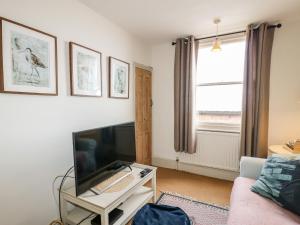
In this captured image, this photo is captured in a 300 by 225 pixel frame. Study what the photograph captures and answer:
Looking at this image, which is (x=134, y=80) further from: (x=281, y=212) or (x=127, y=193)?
(x=281, y=212)

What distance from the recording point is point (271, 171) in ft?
5.36

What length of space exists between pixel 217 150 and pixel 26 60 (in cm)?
286

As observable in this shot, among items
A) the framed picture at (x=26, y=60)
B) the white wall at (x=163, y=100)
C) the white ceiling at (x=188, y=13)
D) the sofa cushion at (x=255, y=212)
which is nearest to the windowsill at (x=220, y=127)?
the white wall at (x=163, y=100)

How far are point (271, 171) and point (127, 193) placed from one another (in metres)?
1.35

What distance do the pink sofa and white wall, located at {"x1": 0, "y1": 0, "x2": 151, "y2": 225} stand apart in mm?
1637

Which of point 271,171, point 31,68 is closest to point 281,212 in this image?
point 271,171

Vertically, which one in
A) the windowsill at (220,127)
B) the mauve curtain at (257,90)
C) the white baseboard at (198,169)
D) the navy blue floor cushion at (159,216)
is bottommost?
the white baseboard at (198,169)

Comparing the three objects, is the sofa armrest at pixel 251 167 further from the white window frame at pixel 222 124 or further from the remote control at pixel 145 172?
the remote control at pixel 145 172

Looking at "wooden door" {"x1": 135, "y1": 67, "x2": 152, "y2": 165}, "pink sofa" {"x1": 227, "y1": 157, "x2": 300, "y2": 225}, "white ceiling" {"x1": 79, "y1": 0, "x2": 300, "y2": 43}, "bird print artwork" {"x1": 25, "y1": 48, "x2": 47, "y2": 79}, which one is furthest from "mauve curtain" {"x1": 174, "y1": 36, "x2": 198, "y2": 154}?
"bird print artwork" {"x1": 25, "y1": 48, "x2": 47, "y2": 79}

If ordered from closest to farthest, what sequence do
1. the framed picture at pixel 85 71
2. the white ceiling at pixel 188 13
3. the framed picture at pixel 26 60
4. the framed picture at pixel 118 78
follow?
the framed picture at pixel 26 60 → the framed picture at pixel 85 71 → the white ceiling at pixel 188 13 → the framed picture at pixel 118 78

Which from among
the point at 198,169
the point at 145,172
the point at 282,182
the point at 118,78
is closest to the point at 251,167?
the point at 282,182

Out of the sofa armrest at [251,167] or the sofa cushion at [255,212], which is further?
the sofa armrest at [251,167]

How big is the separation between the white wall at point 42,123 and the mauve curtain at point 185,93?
4.64 ft

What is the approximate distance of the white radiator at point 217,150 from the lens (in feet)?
9.37
